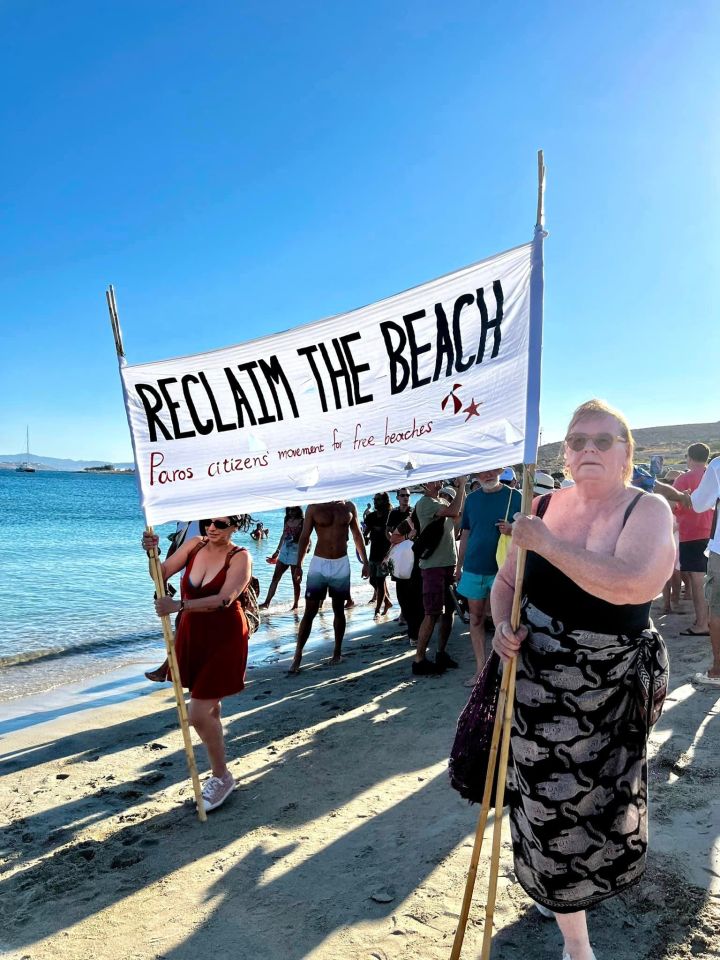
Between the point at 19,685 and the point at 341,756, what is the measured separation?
4665 millimetres

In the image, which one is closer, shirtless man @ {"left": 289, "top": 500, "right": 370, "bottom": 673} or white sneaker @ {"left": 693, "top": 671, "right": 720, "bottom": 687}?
white sneaker @ {"left": 693, "top": 671, "right": 720, "bottom": 687}

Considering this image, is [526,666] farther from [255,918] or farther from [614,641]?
[255,918]

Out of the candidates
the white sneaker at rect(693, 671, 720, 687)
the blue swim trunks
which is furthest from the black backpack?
the white sneaker at rect(693, 671, 720, 687)

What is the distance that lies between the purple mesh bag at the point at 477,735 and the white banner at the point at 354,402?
35.2 inches

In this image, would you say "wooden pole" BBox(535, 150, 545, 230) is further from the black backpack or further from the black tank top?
the black backpack

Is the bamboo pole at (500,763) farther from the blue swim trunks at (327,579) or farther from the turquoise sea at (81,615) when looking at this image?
the turquoise sea at (81,615)

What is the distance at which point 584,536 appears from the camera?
2.24m

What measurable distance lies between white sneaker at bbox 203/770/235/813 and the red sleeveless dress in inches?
20.7

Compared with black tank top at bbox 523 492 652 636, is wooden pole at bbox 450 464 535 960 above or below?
below

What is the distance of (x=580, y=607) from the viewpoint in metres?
2.14

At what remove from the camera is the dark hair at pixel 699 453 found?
7.12 m

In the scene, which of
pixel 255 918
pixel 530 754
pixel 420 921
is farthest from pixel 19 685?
pixel 530 754

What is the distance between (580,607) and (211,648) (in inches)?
100

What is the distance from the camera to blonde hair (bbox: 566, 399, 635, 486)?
224 cm
